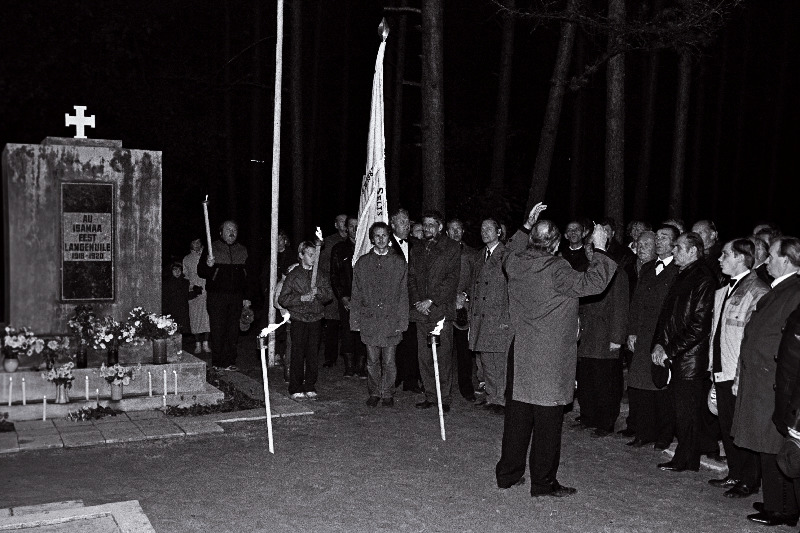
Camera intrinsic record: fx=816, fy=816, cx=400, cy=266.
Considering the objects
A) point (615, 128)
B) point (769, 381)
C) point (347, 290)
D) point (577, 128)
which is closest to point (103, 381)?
point (347, 290)

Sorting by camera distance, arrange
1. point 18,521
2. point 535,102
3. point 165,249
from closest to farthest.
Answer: point 18,521
point 165,249
point 535,102

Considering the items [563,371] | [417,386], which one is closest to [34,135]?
[417,386]

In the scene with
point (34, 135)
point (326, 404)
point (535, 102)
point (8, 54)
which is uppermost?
point (535, 102)

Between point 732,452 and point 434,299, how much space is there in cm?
417

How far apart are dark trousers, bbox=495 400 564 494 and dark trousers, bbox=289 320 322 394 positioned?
13.3 ft

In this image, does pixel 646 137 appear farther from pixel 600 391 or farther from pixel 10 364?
pixel 10 364

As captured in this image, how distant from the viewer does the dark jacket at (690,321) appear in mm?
7191

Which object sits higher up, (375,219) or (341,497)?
(375,219)

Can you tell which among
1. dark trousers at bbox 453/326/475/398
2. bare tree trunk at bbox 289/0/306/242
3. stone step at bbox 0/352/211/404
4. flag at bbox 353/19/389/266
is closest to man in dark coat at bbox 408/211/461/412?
dark trousers at bbox 453/326/475/398

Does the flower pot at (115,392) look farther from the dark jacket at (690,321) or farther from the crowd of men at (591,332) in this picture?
the dark jacket at (690,321)

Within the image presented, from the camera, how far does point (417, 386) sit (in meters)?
10.8

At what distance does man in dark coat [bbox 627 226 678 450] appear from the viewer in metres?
7.96

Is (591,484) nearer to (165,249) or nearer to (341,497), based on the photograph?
(341,497)

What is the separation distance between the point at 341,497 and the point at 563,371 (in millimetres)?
1997
